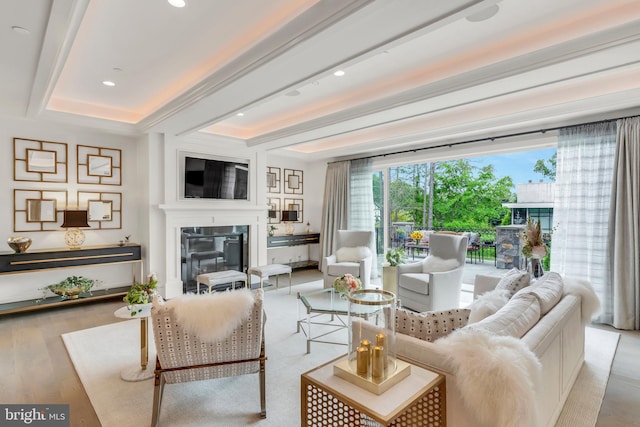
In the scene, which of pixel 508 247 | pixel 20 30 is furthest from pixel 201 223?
pixel 508 247

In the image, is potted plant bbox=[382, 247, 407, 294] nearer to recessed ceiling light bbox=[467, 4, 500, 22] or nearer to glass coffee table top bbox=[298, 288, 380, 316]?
glass coffee table top bbox=[298, 288, 380, 316]

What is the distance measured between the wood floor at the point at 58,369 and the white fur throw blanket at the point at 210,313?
36.8 inches

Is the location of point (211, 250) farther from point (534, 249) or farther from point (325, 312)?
point (534, 249)

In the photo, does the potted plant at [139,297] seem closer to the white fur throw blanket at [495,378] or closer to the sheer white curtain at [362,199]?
the white fur throw blanket at [495,378]

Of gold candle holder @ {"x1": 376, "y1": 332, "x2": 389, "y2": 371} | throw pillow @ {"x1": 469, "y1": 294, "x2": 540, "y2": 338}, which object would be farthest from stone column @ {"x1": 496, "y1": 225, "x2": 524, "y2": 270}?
gold candle holder @ {"x1": 376, "y1": 332, "x2": 389, "y2": 371}

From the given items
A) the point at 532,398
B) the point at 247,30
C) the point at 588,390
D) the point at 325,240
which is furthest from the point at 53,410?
the point at 325,240

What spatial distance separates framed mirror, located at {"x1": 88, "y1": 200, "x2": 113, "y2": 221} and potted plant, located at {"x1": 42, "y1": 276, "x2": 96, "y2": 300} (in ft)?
2.96

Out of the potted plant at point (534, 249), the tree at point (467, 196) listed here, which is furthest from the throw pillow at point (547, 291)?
the tree at point (467, 196)

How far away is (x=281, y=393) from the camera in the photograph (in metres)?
2.46

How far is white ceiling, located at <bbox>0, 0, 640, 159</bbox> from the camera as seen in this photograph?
7.21ft

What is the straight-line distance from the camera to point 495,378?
131 cm

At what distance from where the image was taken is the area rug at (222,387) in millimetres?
2178

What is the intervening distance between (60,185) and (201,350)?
158 inches
